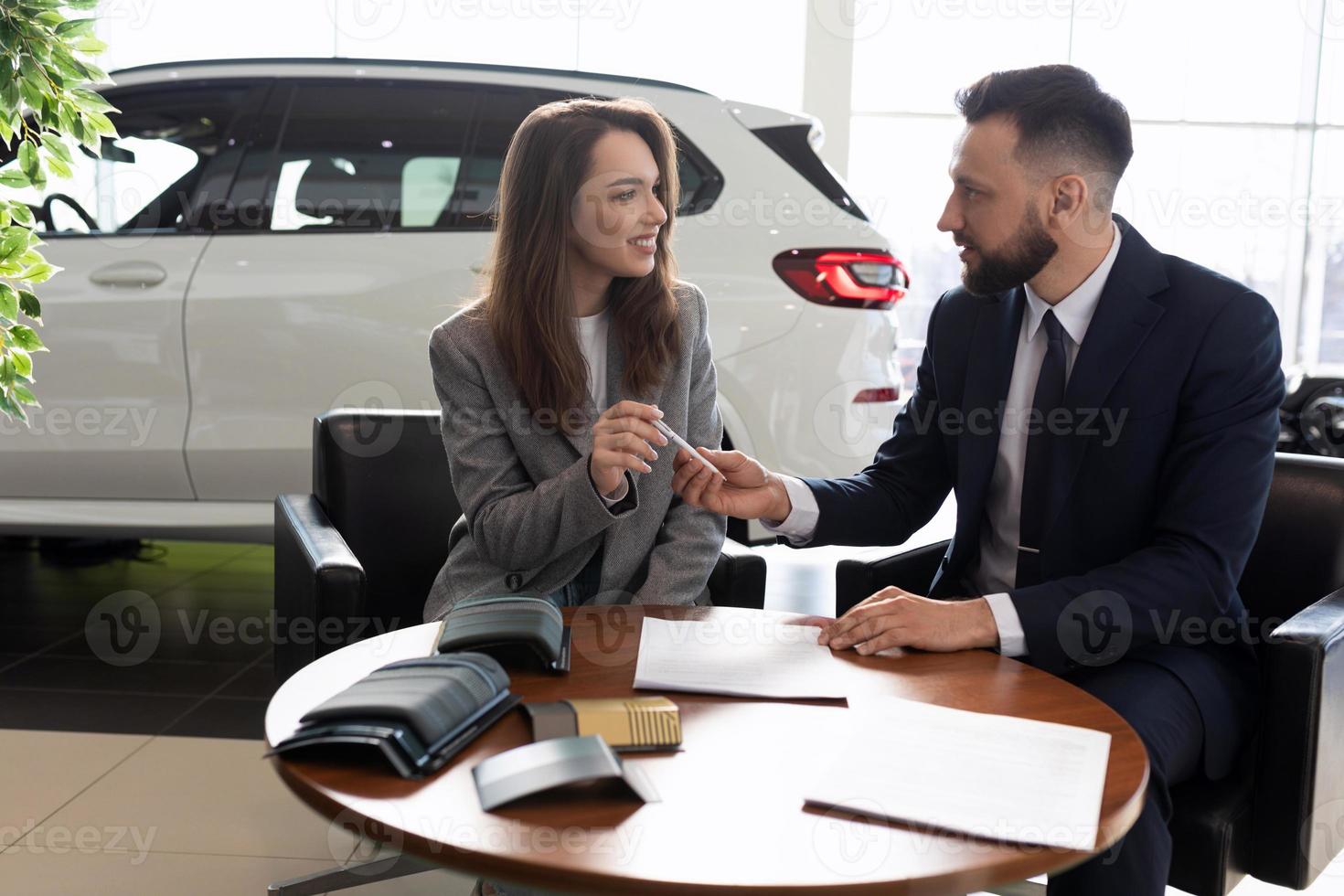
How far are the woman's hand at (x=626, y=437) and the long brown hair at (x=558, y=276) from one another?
0.27 m

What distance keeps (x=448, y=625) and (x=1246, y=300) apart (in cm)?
113

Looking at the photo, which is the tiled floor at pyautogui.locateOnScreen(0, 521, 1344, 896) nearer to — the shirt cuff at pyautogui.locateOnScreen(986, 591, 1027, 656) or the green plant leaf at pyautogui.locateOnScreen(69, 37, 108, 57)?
the shirt cuff at pyautogui.locateOnScreen(986, 591, 1027, 656)

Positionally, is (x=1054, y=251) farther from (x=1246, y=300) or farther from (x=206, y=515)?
(x=206, y=515)

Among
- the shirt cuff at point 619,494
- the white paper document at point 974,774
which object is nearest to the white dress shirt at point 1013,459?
the shirt cuff at point 619,494

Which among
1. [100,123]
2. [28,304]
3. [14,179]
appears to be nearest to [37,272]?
[28,304]

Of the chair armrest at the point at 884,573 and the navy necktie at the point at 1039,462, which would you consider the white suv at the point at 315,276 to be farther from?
the navy necktie at the point at 1039,462

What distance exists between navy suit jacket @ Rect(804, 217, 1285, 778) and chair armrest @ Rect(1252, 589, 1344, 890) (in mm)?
84

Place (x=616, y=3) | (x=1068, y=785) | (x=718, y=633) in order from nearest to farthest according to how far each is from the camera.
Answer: (x=1068, y=785) → (x=718, y=633) → (x=616, y=3)

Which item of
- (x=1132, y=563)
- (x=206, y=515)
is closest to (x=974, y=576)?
(x=1132, y=563)

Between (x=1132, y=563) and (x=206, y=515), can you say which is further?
(x=206, y=515)

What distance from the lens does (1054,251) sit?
171 centimetres

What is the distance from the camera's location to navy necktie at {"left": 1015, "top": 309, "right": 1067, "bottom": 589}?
166cm

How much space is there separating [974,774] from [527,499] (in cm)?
87

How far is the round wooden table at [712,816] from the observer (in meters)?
0.86
